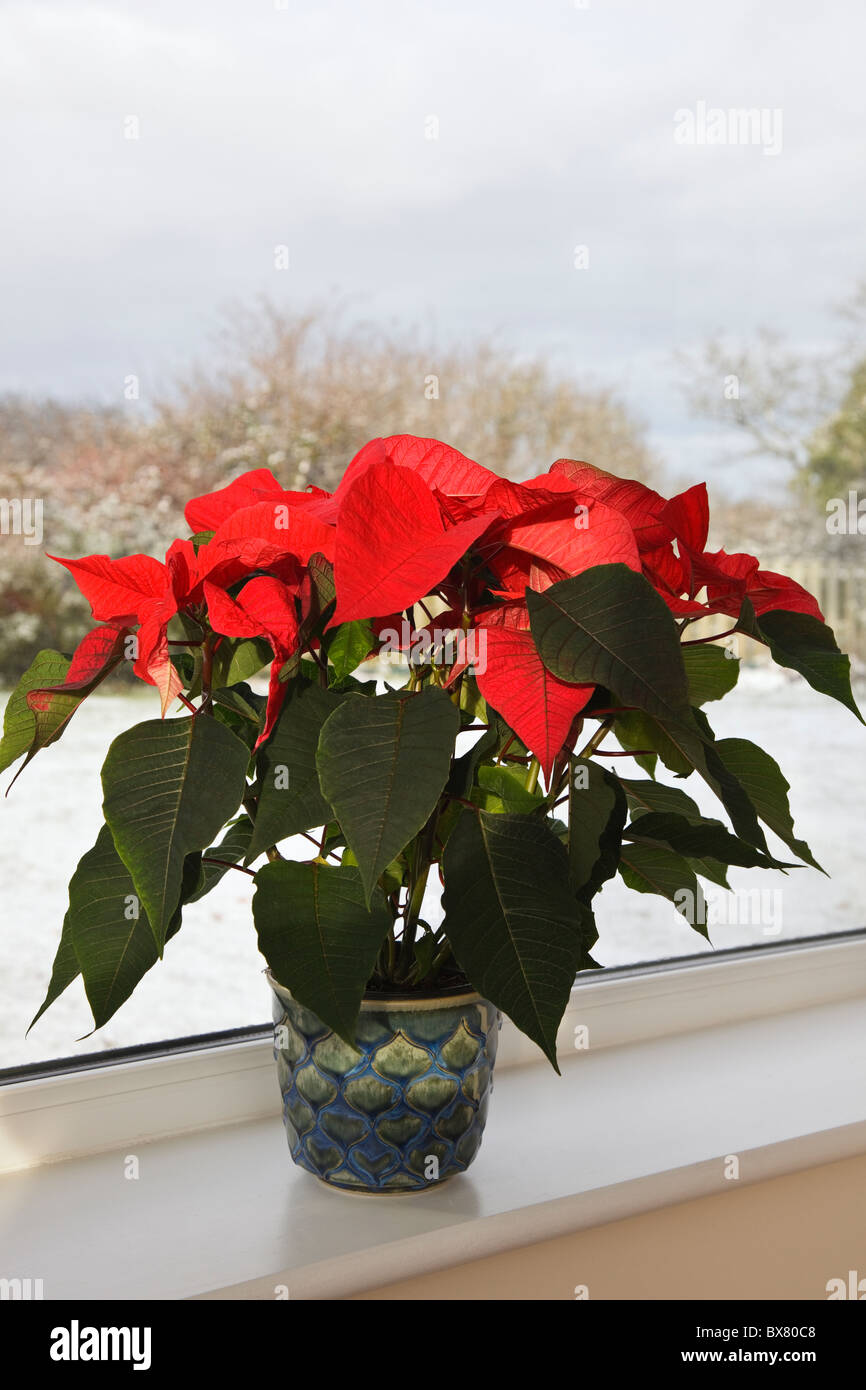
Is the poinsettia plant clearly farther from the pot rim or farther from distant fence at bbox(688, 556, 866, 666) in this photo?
distant fence at bbox(688, 556, 866, 666)

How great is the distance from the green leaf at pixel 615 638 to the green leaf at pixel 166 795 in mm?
166

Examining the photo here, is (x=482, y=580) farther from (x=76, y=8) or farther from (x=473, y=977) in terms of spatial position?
(x=76, y=8)

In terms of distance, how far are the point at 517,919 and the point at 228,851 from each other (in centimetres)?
24

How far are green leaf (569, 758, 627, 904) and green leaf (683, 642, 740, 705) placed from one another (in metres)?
0.08

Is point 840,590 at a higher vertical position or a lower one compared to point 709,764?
higher

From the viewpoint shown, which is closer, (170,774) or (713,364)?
(170,774)

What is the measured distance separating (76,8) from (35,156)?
0.12m

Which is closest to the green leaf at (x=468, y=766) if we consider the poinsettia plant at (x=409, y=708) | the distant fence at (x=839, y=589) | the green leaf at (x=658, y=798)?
the poinsettia plant at (x=409, y=708)

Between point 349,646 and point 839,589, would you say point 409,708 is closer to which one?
point 349,646

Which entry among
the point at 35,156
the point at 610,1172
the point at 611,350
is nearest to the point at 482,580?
the point at 610,1172

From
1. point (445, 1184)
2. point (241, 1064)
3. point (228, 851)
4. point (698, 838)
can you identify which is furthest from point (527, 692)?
point (241, 1064)

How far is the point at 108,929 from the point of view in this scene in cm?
63

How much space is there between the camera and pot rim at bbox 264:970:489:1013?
2.31 feet

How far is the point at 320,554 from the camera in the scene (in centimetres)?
61
